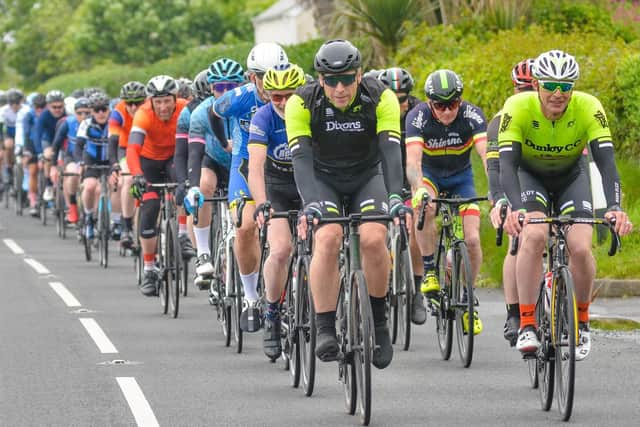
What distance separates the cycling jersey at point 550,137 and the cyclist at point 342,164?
2.10 feet

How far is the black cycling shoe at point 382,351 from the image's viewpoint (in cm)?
902

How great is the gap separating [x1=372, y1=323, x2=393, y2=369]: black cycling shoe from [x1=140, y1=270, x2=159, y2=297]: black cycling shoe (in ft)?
19.9

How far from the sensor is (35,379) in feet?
34.9

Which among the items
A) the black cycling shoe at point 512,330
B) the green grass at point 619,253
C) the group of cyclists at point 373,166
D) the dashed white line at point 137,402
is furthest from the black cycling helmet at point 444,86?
the green grass at point 619,253

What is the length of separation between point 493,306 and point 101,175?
7.19 m

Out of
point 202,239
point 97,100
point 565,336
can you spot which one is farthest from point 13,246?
point 565,336

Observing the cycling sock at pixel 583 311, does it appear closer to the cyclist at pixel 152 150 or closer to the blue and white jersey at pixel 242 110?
the blue and white jersey at pixel 242 110

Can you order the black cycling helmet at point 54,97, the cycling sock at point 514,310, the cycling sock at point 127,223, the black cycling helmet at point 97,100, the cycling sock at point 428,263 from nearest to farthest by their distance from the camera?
the cycling sock at point 514,310 → the cycling sock at point 428,263 → the cycling sock at point 127,223 → the black cycling helmet at point 97,100 → the black cycling helmet at point 54,97

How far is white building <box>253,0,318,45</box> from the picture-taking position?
72.0 metres

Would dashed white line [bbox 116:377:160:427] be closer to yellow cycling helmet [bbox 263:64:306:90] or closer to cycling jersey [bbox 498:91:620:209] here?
yellow cycling helmet [bbox 263:64:306:90]

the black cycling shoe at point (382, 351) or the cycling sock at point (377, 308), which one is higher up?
the cycling sock at point (377, 308)

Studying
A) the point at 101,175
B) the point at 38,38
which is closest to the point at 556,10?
the point at 101,175

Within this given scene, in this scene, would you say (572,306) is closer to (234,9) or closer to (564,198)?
(564,198)

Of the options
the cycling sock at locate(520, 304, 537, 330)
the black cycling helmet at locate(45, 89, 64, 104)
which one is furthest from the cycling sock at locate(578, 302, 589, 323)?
the black cycling helmet at locate(45, 89, 64, 104)
